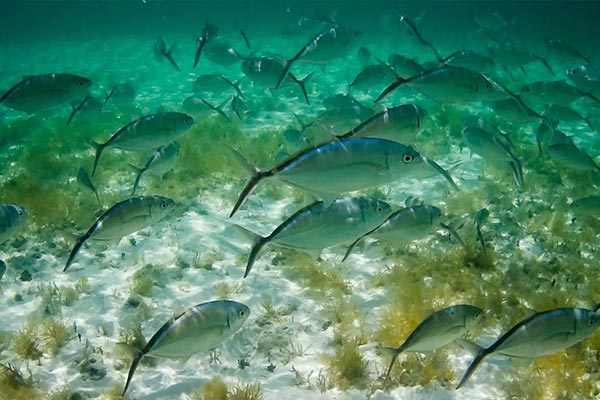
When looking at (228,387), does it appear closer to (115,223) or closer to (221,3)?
(115,223)

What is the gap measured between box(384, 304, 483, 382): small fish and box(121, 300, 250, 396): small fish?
1.40 meters

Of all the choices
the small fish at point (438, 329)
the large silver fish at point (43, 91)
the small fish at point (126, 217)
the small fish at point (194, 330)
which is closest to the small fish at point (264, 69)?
the large silver fish at point (43, 91)

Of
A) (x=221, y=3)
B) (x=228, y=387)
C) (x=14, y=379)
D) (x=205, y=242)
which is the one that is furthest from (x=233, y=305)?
(x=221, y=3)

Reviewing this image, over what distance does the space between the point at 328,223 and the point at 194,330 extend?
4.66 feet

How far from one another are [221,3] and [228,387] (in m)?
126

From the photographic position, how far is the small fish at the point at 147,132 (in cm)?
539

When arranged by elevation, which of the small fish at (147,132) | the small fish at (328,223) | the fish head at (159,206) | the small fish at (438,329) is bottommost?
the small fish at (438,329)

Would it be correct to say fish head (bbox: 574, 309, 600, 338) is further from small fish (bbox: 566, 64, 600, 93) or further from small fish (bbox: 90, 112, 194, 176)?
small fish (bbox: 566, 64, 600, 93)

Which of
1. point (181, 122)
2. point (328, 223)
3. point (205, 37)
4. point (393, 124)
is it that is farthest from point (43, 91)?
point (393, 124)

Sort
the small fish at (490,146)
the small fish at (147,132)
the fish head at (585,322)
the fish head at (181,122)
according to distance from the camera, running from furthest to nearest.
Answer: the small fish at (490,146) → the fish head at (181,122) → the small fish at (147,132) → the fish head at (585,322)

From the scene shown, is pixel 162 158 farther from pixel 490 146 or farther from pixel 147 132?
pixel 490 146

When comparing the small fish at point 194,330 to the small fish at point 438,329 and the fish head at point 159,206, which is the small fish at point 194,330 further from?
the fish head at point 159,206

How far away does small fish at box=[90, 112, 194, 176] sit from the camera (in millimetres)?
5391

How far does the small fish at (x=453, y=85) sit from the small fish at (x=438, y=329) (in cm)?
256
